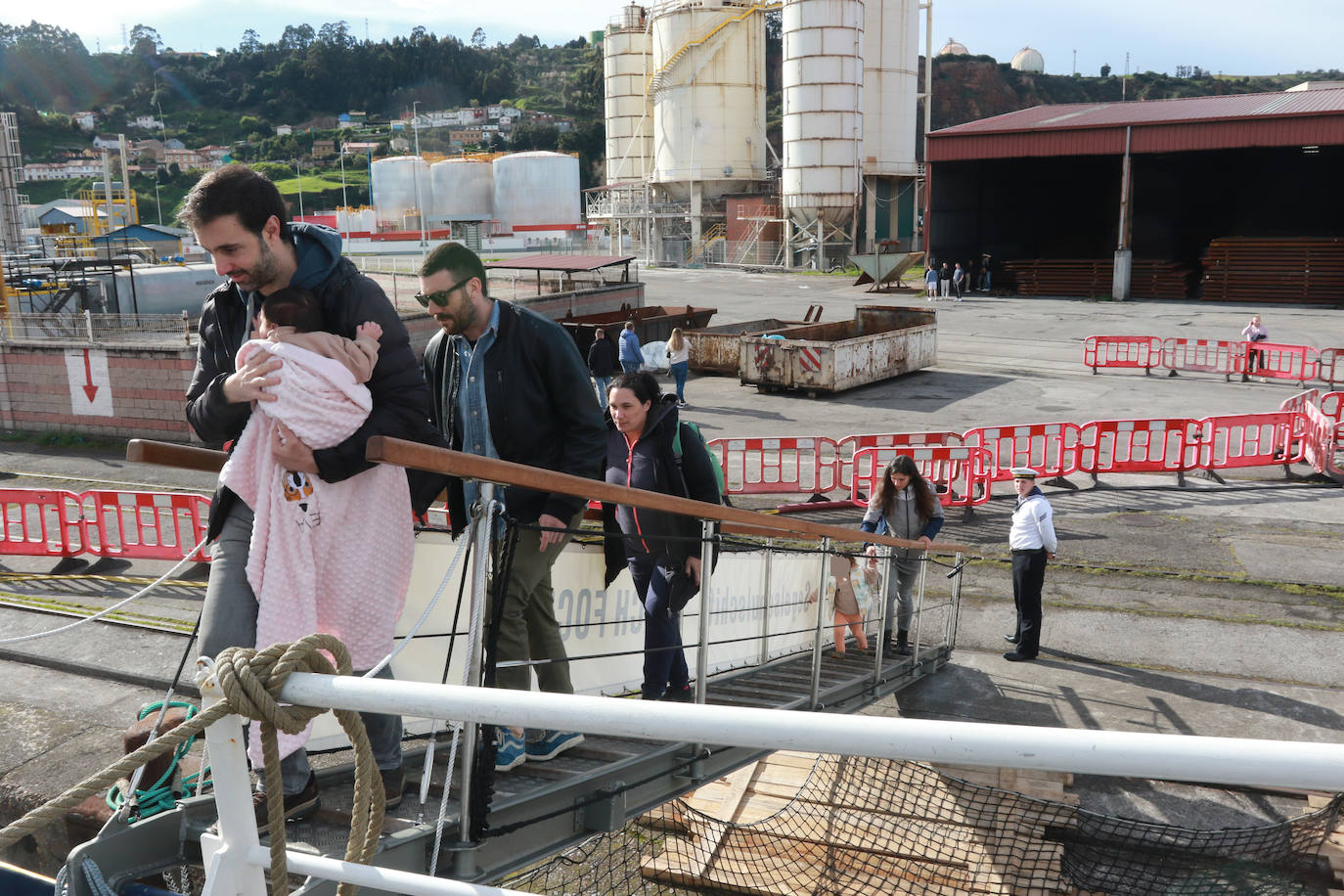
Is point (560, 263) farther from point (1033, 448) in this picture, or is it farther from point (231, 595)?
point (231, 595)

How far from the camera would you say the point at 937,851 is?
18.3 feet

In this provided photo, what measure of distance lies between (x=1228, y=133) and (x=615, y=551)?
38.6 meters

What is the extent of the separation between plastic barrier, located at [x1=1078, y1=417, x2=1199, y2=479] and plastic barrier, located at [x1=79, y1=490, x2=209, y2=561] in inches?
471

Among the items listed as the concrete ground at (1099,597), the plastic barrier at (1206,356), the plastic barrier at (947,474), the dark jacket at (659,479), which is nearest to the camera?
the dark jacket at (659,479)

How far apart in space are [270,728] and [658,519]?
116 inches

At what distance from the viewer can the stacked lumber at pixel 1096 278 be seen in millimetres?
40719

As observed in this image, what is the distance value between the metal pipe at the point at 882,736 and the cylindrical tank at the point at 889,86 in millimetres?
57119

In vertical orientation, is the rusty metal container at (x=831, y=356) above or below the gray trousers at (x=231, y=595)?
below

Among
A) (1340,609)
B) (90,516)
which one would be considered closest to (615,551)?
(1340,609)

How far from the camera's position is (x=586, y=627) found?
4730mm

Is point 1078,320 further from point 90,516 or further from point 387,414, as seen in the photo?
point 387,414

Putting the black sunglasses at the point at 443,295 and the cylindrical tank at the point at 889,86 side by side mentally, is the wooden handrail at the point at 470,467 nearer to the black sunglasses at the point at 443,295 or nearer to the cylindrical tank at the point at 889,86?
the black sunglasses at the point at 443,295

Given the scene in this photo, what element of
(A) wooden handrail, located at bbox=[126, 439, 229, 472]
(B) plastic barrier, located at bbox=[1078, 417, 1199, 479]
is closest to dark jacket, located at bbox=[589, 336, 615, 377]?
(B) plastic barrier, located at bbox=[1078, 417, 1199, 479]

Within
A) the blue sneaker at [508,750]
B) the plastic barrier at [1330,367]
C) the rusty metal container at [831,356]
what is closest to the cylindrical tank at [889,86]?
the rusty metal container at [831,356]
